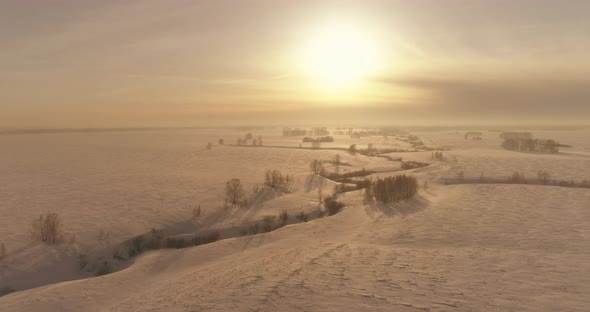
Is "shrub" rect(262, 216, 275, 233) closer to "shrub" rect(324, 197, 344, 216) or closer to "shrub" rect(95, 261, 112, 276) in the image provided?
"shrub" rect(324, 197, 344, 216)

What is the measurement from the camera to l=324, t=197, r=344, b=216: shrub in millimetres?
17453

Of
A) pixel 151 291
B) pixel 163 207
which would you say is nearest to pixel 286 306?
pixel 151 291

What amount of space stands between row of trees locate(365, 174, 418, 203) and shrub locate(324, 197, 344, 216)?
157cm

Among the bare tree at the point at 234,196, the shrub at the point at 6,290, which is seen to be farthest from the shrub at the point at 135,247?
the bare tree at the point at 234,196

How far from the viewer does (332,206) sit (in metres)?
18.2

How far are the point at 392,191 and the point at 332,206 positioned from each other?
338cm

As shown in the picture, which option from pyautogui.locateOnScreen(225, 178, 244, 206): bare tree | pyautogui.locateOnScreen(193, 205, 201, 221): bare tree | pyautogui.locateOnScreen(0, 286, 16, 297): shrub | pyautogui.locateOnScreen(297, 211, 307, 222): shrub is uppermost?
pyautogui.locateOnScreen(225, 178, 244, 206): bare tree

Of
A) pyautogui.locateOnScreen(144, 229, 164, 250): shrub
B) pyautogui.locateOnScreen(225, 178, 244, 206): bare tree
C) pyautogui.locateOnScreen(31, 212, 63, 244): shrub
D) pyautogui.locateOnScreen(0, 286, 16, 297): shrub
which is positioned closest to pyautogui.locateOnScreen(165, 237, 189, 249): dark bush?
pyautogui.locateOnScreen(144, 229, 164, 250): shrub

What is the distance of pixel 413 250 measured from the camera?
10.0 meters

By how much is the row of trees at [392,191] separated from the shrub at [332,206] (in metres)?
1.57

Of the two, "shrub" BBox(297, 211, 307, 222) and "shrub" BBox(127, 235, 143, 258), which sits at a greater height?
"shrub" BBox(297, 211, 307, 222)

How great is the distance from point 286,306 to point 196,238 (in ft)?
27.7

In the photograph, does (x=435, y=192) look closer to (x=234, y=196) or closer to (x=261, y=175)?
(x=234, y=196)

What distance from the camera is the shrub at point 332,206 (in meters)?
17.5
